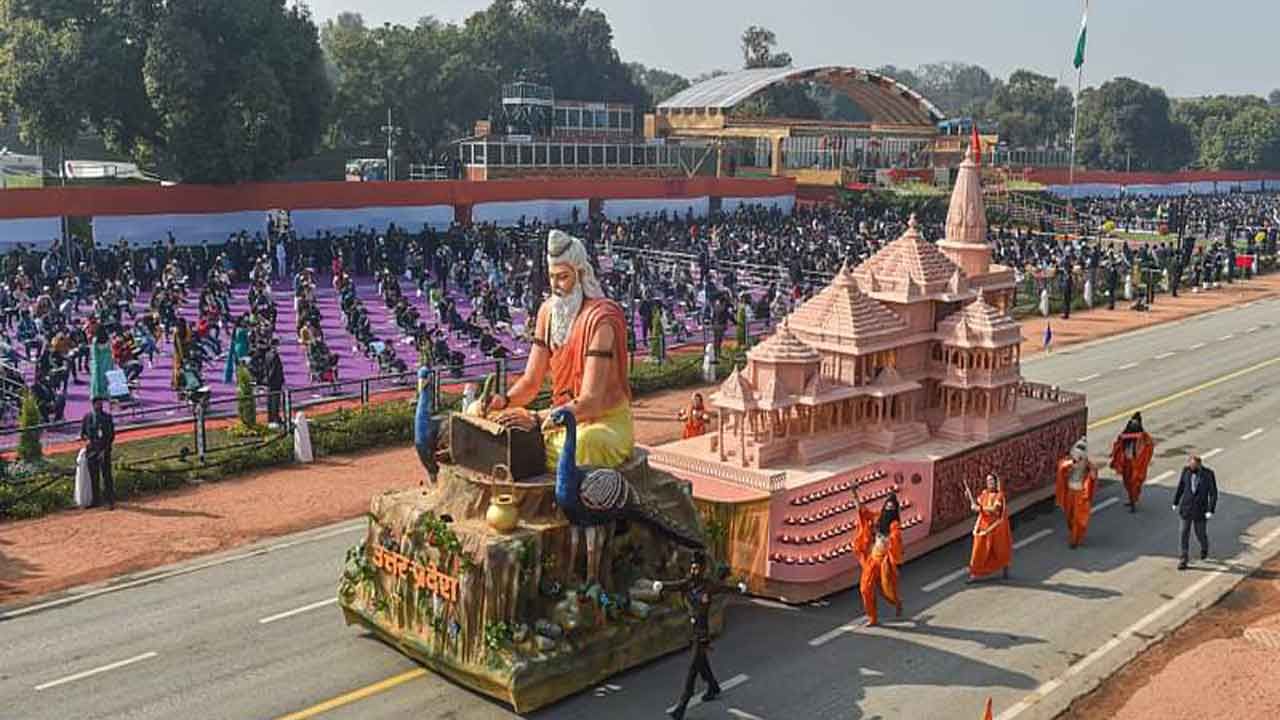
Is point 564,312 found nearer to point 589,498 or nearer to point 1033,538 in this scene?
point 589,498

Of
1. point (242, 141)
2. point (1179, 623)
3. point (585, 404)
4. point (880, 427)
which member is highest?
point (242, 141)

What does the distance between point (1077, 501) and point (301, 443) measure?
11.8 meters

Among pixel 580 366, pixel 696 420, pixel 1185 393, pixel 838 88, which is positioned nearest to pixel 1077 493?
pixel 696 420

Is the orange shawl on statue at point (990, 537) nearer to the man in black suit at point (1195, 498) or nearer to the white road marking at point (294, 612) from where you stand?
the man in black suit at point (1195, 498)

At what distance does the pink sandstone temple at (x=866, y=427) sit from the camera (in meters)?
13.2

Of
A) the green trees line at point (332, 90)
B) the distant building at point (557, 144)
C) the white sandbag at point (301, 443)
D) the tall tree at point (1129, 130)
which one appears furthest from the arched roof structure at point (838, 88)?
the white sandbag at point (301, 443)

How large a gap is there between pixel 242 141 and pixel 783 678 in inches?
1312

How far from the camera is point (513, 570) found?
33.9ft

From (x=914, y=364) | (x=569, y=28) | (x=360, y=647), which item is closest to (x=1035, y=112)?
(x=569, y=28)

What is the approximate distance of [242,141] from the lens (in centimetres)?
3931

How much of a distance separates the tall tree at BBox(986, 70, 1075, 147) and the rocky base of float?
96370 mm

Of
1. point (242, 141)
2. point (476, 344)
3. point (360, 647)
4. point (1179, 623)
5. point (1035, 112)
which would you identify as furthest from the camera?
point (1035, 112)

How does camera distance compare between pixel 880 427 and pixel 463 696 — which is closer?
pixel 463 696

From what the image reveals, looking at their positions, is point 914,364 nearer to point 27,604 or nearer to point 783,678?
point 783,678
